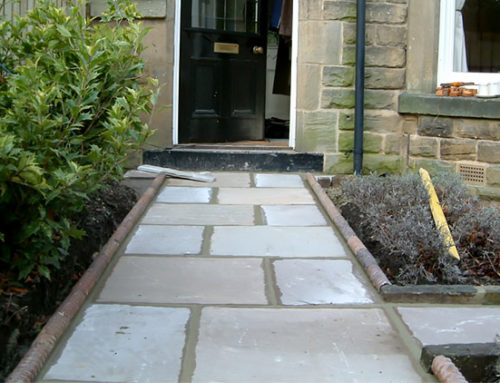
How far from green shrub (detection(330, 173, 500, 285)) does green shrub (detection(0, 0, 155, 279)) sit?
5.33ft

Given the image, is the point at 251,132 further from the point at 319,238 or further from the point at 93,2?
the point at 319,238

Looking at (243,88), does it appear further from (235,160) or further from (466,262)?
(466,262)

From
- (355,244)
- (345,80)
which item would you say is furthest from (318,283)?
(345,80)

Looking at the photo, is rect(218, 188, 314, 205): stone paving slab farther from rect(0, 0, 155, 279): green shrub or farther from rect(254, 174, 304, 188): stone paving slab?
rect(0, 0, 155, 279): green shrub

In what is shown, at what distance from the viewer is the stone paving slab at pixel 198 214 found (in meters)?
4.92

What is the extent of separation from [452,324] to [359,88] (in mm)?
3624

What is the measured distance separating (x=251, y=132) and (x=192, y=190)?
6.77 ft

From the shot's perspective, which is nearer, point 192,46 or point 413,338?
point 413,338

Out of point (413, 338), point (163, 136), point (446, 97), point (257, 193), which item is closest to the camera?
point (413, 338)

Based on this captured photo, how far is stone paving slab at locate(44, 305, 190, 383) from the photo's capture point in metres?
2.64

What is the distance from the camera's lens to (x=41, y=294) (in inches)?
128

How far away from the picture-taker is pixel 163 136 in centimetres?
673

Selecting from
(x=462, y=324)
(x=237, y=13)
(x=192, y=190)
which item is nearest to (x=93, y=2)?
(x=237, y=13)

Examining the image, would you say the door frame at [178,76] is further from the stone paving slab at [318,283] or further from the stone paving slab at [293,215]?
the stone paving slab at [318,283]
